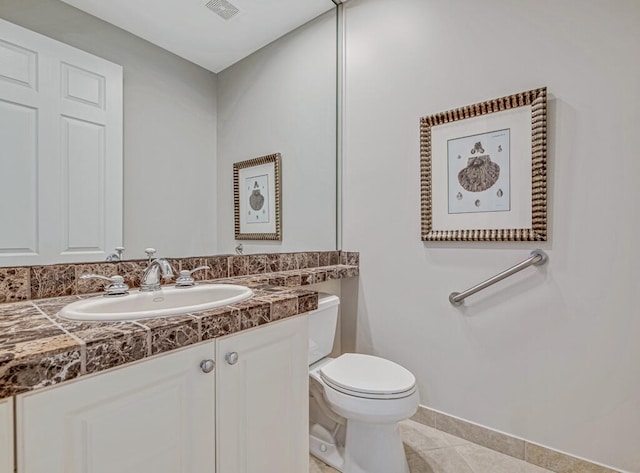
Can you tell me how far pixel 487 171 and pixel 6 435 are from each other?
1.72m

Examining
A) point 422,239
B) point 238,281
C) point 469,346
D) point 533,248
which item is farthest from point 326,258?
point 533,248

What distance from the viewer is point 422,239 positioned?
1.70 meters

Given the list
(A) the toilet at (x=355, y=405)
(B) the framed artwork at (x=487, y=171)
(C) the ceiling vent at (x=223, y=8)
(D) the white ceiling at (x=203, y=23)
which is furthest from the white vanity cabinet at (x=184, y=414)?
(C) the ceiling vent at (x=223, y=8)

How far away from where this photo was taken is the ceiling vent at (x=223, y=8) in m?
1.48

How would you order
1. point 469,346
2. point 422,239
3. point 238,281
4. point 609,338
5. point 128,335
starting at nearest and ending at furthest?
point 128,335
point 609,338
point 238,281
point 469,346
point 422,239

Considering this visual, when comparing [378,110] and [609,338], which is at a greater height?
[378,110]

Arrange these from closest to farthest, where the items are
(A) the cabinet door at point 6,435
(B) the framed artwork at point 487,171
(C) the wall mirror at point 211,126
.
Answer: (A) the cabinet door at point 6,435 < (C) the wall mirror at point 211,126 < (B) the framed artwork at point 487,171

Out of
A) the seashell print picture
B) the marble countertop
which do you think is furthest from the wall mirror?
the seashell print picture

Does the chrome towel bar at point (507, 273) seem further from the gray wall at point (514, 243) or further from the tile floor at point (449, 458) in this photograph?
the tile floor at point (449, 458)

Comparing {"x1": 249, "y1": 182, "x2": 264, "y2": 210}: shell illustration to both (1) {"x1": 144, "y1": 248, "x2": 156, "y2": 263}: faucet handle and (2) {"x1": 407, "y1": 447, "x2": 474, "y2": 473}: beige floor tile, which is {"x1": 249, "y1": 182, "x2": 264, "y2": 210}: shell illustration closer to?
(1) {"x1": 144, "y1": 248, "x2": 156, "y2": 263}: faucet handle

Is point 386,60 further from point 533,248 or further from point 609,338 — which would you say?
point 609,338

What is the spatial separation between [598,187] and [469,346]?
864mm

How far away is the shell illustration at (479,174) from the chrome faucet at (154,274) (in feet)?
4.42

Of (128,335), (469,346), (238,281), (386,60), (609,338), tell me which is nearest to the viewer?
(128,335)
